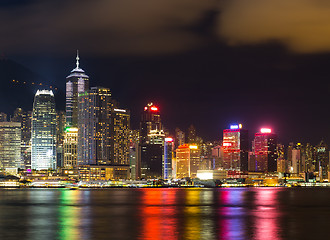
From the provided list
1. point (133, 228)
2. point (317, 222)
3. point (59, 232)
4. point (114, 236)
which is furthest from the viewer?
point (317, 222)

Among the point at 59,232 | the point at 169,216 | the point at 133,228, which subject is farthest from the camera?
the point at 169,216

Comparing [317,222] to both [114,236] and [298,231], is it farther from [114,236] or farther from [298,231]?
[114,236]

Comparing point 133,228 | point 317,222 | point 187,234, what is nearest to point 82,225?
point 133,228

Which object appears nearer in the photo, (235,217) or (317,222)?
(317,222)

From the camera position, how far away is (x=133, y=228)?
213ft

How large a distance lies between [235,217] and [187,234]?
2537cm

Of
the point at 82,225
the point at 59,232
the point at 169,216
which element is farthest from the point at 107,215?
the point at 59,232

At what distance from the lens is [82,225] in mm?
68375

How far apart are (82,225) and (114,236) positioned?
12247 millimetres

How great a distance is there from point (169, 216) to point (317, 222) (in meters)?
20.4

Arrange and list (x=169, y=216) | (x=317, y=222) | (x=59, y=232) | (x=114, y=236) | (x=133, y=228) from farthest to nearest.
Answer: (x=169, y=216), (x=317, y=222), (x=133, y=228), (x=59, y=232), (x=114, y=236)

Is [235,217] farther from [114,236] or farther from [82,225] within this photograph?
[114,236]

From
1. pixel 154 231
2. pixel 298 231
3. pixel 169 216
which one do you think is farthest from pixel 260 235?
pixel 169 216

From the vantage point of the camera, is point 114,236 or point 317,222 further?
point 317,222
